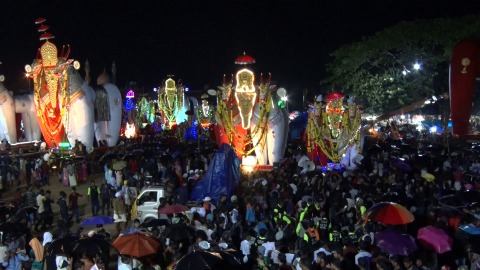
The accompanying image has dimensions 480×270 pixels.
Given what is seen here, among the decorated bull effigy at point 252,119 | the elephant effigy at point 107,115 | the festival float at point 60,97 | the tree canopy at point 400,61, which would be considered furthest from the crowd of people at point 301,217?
the tree canopy at point 400,61

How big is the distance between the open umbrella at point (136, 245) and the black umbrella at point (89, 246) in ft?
0.78

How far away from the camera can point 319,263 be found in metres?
8.53

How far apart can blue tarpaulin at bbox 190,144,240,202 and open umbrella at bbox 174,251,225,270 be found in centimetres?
796

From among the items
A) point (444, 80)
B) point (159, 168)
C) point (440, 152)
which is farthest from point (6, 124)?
point (444, 80)

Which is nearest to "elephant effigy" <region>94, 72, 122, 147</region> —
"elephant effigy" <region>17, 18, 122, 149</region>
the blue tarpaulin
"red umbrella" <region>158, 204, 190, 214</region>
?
"elephant effigy" <region>17, 18, 122, 149</region>

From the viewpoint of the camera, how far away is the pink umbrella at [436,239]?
9.40 metres

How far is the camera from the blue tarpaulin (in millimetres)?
16219

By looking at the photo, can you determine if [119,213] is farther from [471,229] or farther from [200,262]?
[471,229]

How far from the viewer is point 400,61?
3625 centimetres

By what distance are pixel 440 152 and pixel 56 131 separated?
17.1 metres

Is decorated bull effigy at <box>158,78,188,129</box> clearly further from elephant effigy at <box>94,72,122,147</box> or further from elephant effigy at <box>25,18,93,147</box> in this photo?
elephant effigy at <box>25,18,93,147</box>

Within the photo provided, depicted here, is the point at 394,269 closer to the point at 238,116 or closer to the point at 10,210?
the point at 10,210

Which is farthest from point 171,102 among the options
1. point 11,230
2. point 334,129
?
point 11,230

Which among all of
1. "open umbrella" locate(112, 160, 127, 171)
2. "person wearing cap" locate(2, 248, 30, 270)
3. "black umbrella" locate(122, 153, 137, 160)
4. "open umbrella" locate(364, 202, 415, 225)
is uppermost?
"black umbrella" locate(122, 153, 137, 160)
